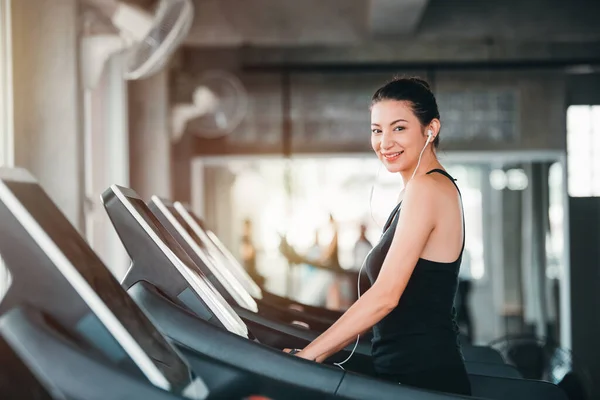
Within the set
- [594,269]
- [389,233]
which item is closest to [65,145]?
[389,233]

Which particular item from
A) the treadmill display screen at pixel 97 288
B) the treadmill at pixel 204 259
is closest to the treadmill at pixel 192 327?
the treadmill display screen at pixel 97 288

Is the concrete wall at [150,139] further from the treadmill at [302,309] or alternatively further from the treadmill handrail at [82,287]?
the treadmill handrail at [82,287]

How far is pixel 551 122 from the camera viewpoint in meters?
7.23

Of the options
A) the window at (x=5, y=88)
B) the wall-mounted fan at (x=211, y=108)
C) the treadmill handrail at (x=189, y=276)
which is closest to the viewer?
the treadmill handrail at (x=189, y=276)

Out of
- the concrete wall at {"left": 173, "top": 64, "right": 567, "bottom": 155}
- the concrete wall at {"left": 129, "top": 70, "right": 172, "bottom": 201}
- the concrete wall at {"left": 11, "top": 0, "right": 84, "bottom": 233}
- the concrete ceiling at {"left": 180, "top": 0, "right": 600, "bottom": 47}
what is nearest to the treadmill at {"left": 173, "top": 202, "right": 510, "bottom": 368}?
the concrete wall at {"left": 11, "top": 0, "right": 84, "bottom": 233}

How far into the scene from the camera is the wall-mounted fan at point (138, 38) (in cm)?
314

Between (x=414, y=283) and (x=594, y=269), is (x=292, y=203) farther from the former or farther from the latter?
(x=414, y=283)

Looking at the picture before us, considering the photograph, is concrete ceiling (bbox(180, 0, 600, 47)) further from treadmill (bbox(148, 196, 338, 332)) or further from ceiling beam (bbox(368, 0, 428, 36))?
treadmill (bbox(148, 196, 338, 332))

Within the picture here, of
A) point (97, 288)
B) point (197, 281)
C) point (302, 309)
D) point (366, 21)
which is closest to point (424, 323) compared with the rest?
point (197, 281)

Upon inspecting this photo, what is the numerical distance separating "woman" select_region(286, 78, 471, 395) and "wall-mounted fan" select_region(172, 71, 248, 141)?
4245mm

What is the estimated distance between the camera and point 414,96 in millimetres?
1951

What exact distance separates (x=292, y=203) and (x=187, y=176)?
0.86 metres

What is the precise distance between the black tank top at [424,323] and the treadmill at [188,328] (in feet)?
0.93

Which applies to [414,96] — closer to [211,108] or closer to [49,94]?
[49,94]
